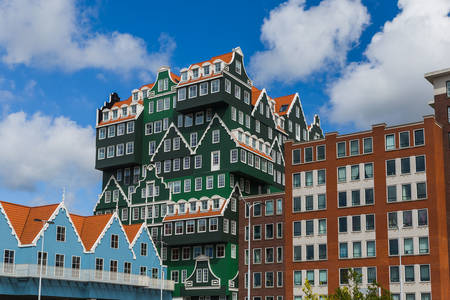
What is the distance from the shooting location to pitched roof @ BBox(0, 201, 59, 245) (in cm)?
8444

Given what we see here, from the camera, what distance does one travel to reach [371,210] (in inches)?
3671

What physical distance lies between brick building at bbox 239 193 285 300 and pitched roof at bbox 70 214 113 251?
909 inches

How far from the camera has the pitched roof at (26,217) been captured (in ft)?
277

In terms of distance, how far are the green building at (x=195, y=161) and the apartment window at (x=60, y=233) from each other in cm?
2284

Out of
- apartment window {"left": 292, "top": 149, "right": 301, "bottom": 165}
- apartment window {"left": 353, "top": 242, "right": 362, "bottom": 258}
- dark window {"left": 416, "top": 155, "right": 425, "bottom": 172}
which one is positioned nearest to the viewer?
dark window {"left": 416, "top": 155, "right": 425, "bottom": 172}

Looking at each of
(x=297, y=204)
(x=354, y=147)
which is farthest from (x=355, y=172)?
(x=297, y=204)

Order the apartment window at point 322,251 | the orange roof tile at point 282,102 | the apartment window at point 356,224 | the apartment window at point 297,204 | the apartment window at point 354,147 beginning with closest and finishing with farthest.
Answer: the apartment window at point 356,224 → the apartment window at point 322,251 → the apartment window at point 354,147 → the apartment window at point 297,204 → the orange roof tile at point 282,102

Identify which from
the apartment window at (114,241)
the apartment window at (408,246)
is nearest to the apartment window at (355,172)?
the apartment window at (408,246)

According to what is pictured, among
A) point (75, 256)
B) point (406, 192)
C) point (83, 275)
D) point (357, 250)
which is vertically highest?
point (406, 192)

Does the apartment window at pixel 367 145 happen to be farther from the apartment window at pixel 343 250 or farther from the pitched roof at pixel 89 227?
the pitched roof at pixel 89 227

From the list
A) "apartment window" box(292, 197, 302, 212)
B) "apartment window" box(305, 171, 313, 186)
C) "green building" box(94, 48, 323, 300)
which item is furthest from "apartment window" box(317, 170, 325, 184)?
"green building" box(94, 48, 323, 300)

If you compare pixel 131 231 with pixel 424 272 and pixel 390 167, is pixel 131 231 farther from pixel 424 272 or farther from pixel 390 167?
pixel 424 272

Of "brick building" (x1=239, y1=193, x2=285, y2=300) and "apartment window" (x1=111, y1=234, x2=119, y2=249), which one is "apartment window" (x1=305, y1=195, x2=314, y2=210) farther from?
"apartment window" (x1=111, y1=234, x2=119, y2=249)

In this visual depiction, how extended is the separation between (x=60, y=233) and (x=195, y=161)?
30.9 metres
